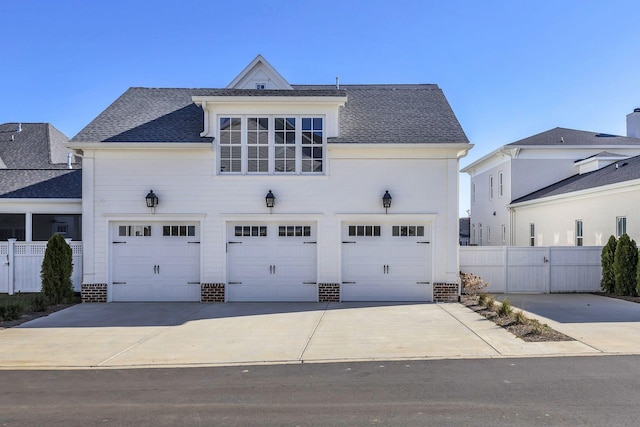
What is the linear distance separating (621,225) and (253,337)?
14.5m

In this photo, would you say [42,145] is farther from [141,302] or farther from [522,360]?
[522,360]

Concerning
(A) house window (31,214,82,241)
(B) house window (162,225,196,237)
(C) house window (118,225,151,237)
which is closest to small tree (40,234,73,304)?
(C) house window (118,225,151,237)

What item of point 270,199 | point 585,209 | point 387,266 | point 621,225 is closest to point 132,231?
point 270,199

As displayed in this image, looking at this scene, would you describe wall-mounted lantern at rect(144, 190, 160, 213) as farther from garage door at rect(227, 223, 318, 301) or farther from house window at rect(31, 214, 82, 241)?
house window at rect(31, 214, 82, 241)

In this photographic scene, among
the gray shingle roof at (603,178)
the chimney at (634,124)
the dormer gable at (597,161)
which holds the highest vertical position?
the chimney at (634,124)

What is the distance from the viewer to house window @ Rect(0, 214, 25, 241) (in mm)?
16531

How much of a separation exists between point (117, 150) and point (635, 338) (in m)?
13.8

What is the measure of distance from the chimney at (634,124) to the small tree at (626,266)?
1631 centimetres

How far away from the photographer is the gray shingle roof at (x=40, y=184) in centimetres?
1599

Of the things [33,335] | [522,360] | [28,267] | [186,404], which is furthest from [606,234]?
[28,267]

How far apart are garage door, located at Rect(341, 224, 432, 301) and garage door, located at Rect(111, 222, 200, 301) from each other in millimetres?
4569

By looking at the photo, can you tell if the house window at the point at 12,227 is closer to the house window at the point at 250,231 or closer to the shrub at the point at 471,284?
the house window at the point at 250,231

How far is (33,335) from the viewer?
1009cm

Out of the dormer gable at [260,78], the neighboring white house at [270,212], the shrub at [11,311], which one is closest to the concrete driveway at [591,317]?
the neighboring white house at [270,212]
